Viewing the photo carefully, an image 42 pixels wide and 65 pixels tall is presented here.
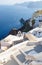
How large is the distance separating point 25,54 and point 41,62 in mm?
1110

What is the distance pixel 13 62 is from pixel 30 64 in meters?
1.52

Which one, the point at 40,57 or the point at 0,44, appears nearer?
the point at 40,57

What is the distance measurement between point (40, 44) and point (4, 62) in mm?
1895

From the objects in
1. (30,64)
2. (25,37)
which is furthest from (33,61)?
(25,37)

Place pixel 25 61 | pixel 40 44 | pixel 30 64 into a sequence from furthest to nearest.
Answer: pixel 40 44 < pixel 25 61 < pixel 30 64

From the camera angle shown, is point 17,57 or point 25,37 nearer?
point 17,57

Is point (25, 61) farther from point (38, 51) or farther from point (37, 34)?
point (37, 34)

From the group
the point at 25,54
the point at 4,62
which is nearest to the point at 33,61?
the point at 25,54

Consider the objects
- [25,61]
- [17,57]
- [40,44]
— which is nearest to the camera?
[25,61]

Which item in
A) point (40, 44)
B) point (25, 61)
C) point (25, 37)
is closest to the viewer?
point (25, 61)

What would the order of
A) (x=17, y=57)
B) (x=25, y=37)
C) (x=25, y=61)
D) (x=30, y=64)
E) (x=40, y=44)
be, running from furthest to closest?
(x=25, y=37)
(x=40, y=44)
(x=17, y=57)
(x=25, y=61)
(x=30, y=64)

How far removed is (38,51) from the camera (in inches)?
380

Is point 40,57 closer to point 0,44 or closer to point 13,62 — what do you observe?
point 13,62

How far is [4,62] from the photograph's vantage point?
32.2 ft
